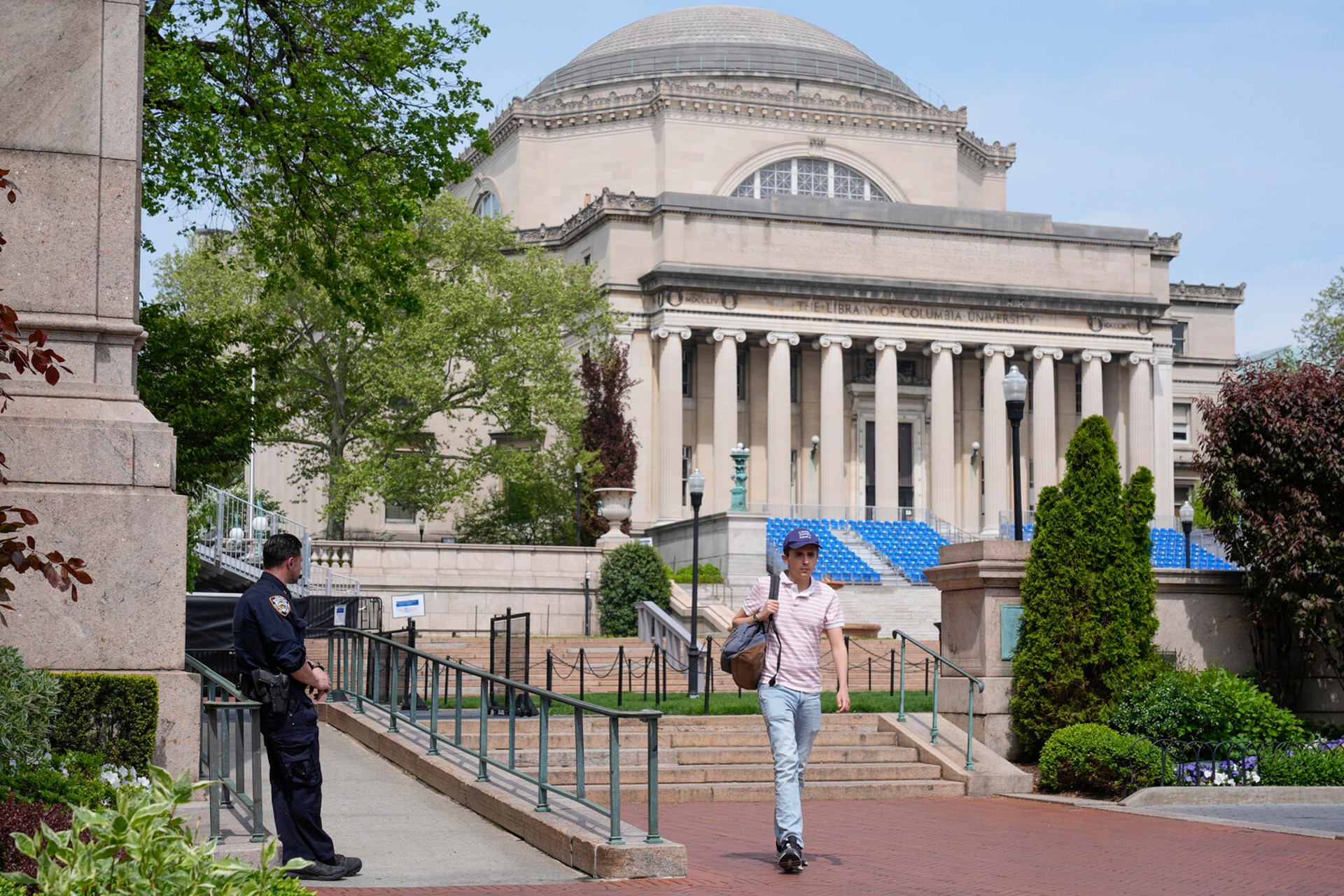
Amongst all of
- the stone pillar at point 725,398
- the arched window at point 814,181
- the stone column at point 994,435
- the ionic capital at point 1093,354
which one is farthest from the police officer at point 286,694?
the arched window at point 814,181

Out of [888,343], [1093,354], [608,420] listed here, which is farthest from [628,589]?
[1093,354]

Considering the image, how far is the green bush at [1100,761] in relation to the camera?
14945mm

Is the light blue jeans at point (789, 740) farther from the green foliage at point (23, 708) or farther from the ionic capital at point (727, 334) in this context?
the ionic capital at point (727, 334)

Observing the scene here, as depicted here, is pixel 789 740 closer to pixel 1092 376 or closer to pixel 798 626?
pixel 798 626

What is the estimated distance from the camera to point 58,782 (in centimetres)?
743

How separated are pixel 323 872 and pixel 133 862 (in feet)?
13.7

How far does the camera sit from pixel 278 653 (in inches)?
341

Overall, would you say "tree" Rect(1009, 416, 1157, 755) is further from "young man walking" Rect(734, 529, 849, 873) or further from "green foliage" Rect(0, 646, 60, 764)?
"green foliage" Rect(0, 646, 60, 764)

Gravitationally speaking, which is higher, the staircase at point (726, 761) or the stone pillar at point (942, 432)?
the stone pillar at point (942, 432)

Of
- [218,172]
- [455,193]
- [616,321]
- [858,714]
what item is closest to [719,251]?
[616,321]

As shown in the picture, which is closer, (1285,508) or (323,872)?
(323,872)

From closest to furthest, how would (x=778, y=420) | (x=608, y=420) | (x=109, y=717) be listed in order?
(x=109, y=717) → (x=608, y=420) → (x=778, y=420)

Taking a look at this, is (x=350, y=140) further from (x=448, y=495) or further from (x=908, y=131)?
(x=908, y=131)

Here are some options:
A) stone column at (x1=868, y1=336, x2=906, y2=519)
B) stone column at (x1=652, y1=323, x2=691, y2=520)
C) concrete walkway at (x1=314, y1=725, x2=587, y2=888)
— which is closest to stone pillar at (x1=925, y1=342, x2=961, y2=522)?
stone column at (x1=868, y1=336, x2=906, y2=519)
